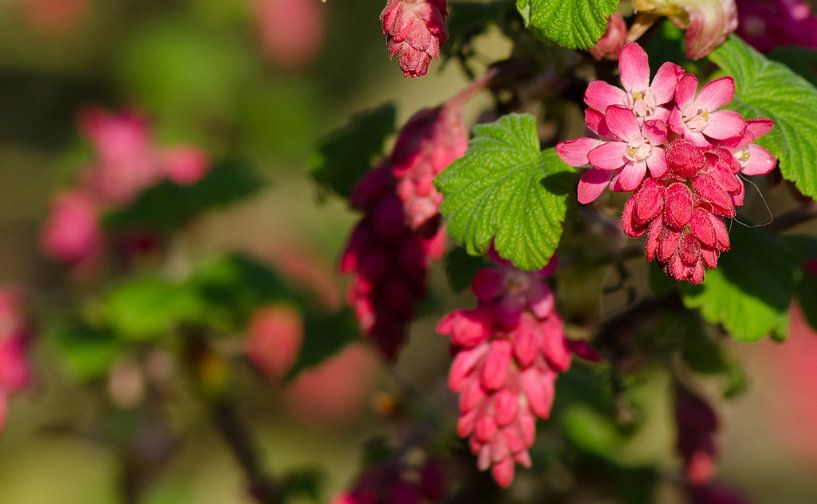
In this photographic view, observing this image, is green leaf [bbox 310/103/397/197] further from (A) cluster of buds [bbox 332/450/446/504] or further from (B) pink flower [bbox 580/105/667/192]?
(B) pink flower [bbox 580/105/667/192]

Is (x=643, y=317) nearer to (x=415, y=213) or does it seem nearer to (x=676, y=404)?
(x=676, y=404)

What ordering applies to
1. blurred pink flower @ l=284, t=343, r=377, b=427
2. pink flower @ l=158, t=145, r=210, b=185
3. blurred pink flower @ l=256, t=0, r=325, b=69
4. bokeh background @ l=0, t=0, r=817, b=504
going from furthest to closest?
blurred pink flower @ l=256, t=0, r=325, b=69
blurred pink flower @ l=284, t=343, r=377, b=427
bokeh background @ l=0, t=0, r=817, b=504
pink flower @ l=158, t=145, r=210, b=185

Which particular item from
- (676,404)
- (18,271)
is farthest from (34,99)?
(676,404)

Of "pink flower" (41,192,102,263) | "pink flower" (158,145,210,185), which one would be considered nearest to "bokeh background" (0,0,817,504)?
"pink flower" (158,145,210,185)

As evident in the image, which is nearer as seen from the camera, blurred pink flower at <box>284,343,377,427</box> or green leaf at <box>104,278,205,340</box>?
green leaf at <box>104,278,205,340</box>

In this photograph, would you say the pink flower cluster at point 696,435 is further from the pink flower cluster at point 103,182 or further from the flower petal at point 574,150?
the pink flower cluster at point 103,182

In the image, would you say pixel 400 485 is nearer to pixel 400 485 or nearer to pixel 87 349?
pixel 400 485

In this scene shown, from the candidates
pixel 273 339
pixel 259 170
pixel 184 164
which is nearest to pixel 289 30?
pixel 259 170
